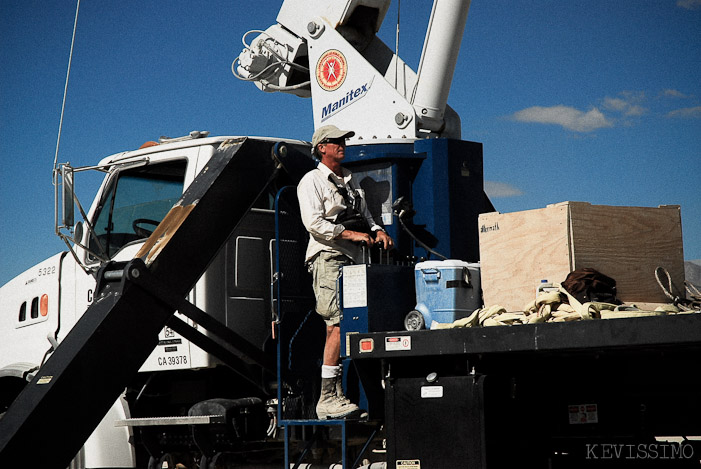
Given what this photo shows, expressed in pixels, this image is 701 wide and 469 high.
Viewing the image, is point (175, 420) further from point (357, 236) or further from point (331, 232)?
point (357, 236)

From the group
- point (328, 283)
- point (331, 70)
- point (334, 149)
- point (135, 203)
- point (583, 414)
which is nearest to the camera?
point (583, 414)

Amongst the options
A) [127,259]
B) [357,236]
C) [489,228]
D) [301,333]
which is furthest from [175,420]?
[489,228]

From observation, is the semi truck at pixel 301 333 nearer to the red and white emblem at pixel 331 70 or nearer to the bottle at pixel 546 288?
the red and white emblem at pixel 331 70

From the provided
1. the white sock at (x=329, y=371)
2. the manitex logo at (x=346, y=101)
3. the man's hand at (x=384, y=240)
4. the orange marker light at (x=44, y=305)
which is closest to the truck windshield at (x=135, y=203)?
the orange marker light at (x=44, y=305)

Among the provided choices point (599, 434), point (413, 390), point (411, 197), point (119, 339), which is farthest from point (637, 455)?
point (119, 339)

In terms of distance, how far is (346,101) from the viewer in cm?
691

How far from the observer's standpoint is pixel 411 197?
6.01m

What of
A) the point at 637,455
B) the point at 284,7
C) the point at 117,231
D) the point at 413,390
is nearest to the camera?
the point at 637,455

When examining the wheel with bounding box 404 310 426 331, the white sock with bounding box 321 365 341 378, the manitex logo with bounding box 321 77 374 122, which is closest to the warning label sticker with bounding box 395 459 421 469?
the wheel with bounding box 404 310 426 331

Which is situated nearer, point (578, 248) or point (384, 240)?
point (578, 248)

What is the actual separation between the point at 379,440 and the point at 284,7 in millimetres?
3847

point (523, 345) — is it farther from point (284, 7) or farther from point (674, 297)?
point (284, 7)

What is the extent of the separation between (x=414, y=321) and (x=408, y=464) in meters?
0.82

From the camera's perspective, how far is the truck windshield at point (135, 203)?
6.73m
